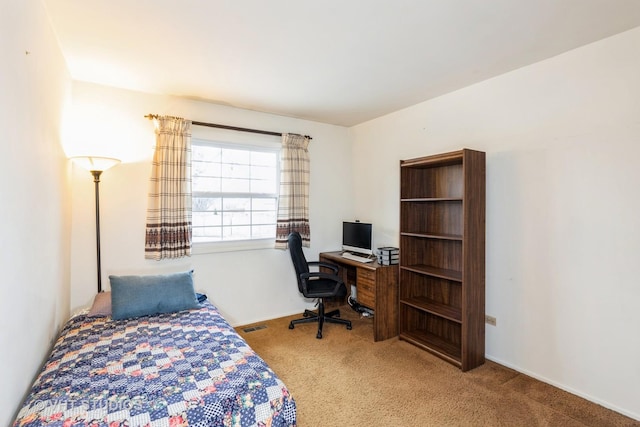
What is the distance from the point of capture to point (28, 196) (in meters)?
1.64

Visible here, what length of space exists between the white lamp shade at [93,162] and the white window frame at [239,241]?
0.87 m

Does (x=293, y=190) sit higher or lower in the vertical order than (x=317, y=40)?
lower

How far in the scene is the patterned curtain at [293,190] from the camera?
379 centimetres

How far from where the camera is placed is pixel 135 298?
97.8 inches

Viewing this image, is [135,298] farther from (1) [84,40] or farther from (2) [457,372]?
(2) [457,372]

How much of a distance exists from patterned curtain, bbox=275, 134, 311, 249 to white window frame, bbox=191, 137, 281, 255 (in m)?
0.12

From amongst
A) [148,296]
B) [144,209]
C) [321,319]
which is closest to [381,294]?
[321,319]

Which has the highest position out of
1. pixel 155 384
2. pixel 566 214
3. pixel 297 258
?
pixel 566 214

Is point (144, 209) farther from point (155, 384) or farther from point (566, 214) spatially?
point (566, 214)

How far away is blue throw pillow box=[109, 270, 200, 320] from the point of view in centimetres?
245

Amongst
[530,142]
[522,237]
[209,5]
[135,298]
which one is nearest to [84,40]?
[209,5]

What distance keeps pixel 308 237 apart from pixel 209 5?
8.87ft

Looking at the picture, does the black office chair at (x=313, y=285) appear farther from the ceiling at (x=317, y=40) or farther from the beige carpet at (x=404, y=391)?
the ceiling at (x=317, y=40)

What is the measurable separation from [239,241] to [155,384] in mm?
2113
